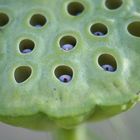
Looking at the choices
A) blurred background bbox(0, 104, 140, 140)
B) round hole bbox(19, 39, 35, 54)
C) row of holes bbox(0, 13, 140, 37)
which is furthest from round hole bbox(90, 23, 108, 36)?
blurred background bbox(0, 104, 140, 140)

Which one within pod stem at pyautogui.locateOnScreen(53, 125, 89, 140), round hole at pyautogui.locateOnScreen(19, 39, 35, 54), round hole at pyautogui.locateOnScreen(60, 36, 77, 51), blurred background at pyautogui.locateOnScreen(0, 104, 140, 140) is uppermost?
blurred background at pyautogui.locateOnScreen(0, 104, 140, 140)

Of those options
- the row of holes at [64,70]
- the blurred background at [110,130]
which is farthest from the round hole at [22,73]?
the blurred background at [110,130]

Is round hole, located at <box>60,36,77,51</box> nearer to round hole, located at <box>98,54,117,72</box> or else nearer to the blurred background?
round hole, located at <box>98,54,117,72</box>

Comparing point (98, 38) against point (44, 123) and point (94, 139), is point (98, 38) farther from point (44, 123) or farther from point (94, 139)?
point (94, 139)

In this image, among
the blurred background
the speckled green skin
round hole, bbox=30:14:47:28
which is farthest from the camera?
the blurred background

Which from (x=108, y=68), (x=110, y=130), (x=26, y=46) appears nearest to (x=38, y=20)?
(x=26, y=46)

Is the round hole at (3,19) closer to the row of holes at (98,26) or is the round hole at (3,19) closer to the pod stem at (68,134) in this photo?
the row of holes at (98,26)

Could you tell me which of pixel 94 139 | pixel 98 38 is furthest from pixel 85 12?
pixel 94 139
